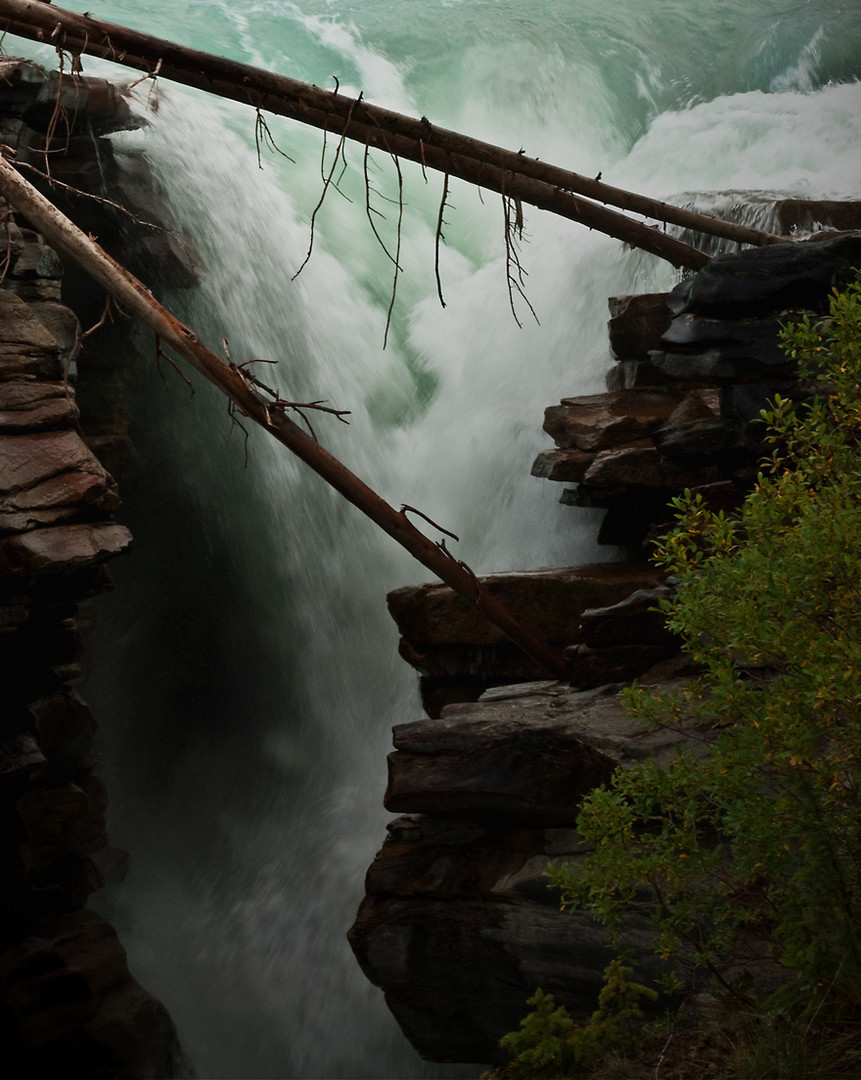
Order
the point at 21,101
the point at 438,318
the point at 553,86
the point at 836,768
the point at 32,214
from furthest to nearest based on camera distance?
1. the point at 553,86
2. the point at 438,318
3. the point at 21,101
4. the point at 32,214
5. the point at 836,768

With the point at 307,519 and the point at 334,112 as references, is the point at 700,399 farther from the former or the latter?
the point at 307,519

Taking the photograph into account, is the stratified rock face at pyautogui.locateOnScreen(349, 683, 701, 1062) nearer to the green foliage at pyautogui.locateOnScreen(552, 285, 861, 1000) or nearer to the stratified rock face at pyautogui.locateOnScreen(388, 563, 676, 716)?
the stratified rock face at pyautogui.locateOnScreen(388, 563, 676, 716)

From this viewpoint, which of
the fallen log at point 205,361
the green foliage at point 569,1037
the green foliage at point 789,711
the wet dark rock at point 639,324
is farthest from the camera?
the wet dark rock at point 639,324

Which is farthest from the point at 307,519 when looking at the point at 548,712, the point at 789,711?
the point at 789,711

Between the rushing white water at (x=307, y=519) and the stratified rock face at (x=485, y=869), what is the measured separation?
3.60ft

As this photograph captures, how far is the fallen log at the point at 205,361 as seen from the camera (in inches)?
182

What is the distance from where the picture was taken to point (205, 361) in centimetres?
459

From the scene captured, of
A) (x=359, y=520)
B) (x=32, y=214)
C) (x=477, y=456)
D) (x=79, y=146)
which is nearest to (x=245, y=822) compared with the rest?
(x=359, y=520)

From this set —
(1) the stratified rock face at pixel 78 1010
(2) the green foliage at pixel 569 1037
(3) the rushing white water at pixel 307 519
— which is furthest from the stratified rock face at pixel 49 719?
(2) the green foliage at pixel 569 1037

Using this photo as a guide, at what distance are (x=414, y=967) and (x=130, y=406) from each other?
538cm

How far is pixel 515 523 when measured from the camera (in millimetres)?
7223

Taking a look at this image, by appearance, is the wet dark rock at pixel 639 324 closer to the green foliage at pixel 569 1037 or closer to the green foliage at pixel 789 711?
the green foliage at pixel 789 711

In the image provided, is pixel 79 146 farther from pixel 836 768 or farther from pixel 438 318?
pixel 836 768

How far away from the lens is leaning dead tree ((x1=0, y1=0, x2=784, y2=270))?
488 cm
